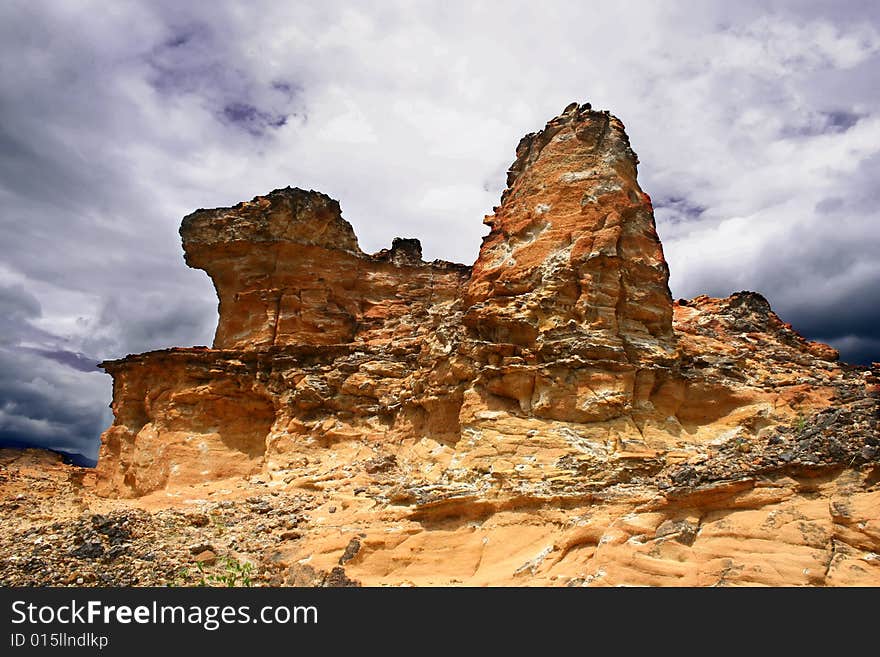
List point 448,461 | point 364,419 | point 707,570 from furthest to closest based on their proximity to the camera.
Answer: point 364,419 < point 448,461 < point 707,570

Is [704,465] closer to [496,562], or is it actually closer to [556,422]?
[556,422]

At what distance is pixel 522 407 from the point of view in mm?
15742

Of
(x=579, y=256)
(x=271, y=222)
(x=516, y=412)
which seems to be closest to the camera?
(x=516, y=412)

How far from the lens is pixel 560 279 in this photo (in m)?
16.9

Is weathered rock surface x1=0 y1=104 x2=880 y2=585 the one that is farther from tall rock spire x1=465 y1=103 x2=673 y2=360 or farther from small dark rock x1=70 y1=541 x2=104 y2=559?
small dark rock x1=70 y1=541 x2=104 y2=559

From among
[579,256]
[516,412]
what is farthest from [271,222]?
[516,412]

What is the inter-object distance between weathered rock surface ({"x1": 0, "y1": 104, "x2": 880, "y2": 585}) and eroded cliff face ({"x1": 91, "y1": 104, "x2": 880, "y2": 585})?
64mm

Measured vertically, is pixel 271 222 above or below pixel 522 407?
above

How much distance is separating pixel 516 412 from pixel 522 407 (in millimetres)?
208

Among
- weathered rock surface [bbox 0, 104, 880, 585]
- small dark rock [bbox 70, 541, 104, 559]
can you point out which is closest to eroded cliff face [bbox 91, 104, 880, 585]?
weathered rock surface [bbox 0, 104, 880, 585]

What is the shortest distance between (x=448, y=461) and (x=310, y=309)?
1155 cm

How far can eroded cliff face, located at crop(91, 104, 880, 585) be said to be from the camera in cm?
1116

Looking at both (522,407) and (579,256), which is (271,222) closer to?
(579,256)
